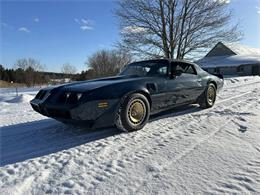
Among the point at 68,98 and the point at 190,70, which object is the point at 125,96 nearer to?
the point at 68,98

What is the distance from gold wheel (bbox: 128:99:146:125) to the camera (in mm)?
4197

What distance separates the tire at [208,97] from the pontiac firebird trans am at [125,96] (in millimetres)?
290

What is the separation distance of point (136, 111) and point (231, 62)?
36609 mm

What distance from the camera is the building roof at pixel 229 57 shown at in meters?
36.8

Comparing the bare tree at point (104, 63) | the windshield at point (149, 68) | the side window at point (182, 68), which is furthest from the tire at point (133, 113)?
the bare tree at point (104, 63)

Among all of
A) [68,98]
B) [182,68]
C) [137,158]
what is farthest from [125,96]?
[182,68]

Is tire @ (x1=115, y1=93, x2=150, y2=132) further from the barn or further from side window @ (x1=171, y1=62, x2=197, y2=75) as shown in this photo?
the barn

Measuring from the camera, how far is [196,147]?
341 centimetres

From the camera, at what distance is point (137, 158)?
10.1ft

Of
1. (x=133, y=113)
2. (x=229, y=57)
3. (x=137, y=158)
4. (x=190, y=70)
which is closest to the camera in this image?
(x=137, y=158)

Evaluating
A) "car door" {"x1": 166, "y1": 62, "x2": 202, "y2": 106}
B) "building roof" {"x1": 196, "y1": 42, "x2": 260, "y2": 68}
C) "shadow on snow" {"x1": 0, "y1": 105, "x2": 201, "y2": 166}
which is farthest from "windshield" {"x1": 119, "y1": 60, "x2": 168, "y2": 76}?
"building roof" {"x1": 196, "y1": 42, "x2": 260, "y2": 68}

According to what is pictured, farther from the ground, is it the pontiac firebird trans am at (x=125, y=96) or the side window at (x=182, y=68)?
the side window at (x=182, y=68)

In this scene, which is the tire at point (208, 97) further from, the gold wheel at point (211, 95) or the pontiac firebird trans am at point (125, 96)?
the pontiac firebird trans am at point (125, 96)

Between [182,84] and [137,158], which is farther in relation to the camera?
[182,84]
